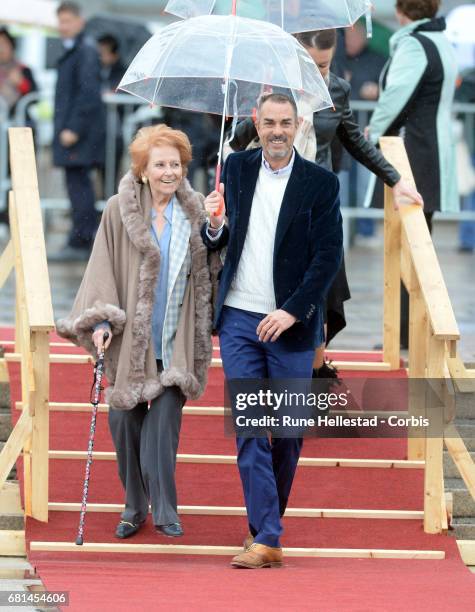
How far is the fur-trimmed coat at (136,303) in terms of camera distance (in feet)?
22.8

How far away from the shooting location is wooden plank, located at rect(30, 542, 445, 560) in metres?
6.93

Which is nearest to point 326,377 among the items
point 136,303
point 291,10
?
point 136,303

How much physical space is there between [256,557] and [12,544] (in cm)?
115

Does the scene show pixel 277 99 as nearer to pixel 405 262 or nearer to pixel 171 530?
pixel 171 530

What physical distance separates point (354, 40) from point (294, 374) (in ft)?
→ 31.1

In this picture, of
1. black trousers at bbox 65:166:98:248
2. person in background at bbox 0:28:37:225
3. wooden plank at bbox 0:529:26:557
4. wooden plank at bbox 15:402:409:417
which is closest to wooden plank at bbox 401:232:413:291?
wooden plank at bbox 15:402:409:417

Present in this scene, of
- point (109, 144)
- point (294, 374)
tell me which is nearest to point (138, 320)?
point (294, 374)

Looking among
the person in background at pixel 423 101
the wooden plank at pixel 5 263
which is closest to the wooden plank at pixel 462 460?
the person in background at pixel 423 101

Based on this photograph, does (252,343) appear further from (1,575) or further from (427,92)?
(427,92)

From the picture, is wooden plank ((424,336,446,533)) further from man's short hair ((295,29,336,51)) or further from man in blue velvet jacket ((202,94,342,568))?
man's short hair ((295,29,336,51))

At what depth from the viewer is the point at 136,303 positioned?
6.97 meters

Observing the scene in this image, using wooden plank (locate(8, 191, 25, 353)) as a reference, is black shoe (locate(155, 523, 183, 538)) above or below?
below

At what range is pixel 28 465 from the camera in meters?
7.26

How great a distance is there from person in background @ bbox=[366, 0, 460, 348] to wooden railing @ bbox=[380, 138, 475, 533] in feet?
3.28
